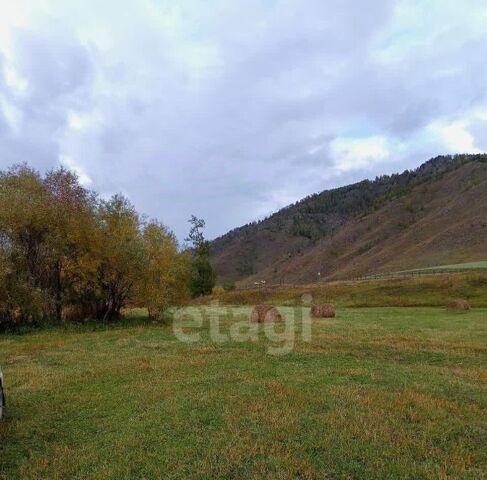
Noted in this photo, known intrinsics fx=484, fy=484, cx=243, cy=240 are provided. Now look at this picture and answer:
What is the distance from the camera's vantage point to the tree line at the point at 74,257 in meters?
29.3

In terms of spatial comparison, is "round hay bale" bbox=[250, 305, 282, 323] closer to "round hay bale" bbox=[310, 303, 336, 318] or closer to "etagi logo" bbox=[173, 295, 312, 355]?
"etagi logo" bbox=[173, 295, 312, 355]

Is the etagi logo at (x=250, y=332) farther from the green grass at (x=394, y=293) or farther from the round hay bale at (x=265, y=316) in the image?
the green grass at (x=394, y=293)

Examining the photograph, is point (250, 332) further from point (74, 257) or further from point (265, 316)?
point (74, 257)

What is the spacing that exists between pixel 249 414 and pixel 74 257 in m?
25.2

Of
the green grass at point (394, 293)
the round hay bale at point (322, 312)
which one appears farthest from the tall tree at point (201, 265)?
the round hay bale at point (322, 312)

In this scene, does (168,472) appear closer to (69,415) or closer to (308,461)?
(308,461)

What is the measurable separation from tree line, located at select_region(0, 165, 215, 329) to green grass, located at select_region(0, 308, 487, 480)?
38.7ft

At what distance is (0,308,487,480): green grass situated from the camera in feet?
25.1

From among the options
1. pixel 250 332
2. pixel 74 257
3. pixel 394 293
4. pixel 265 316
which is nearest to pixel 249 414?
pixel 250 332

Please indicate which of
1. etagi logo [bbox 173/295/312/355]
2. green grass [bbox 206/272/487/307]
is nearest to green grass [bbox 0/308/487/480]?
etagi logo [bbox 173/295/312/355]

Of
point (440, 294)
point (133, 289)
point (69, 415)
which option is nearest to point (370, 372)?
point (69, 415)

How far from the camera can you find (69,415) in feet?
35.6

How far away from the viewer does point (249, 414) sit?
9.96 metres

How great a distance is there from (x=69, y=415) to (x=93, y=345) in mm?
11929
